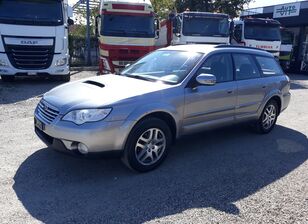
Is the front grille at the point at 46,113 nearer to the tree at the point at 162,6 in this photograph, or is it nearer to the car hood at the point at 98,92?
the car hood at the point at 98,92

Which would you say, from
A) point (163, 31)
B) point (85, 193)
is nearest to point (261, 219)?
point (85, 193)

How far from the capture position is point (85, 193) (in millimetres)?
3785

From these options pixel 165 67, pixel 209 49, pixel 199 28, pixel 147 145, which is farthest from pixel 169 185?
pixel 199 28

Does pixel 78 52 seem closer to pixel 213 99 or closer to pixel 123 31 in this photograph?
pixel 123 31

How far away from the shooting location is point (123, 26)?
1152 cm

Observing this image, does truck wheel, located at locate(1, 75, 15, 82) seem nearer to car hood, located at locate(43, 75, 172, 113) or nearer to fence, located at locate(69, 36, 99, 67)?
car hood, located at locate(43, 75, 172, 113)

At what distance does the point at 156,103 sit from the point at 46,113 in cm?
144

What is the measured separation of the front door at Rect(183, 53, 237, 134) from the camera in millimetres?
4766

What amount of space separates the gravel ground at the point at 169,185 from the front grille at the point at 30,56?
5.59 meters

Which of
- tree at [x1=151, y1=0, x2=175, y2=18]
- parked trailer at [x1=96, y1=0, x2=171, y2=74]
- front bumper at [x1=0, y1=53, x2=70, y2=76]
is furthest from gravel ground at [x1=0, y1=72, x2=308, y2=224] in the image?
tree at [x1=151, y1=0, x2=175, y2=18]

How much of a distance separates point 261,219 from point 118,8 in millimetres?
9558

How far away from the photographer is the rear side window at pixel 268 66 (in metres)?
6.21

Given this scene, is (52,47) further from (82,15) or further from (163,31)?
(82,15)

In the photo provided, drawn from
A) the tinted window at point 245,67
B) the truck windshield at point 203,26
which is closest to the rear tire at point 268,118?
the tinted window at point 245,67
